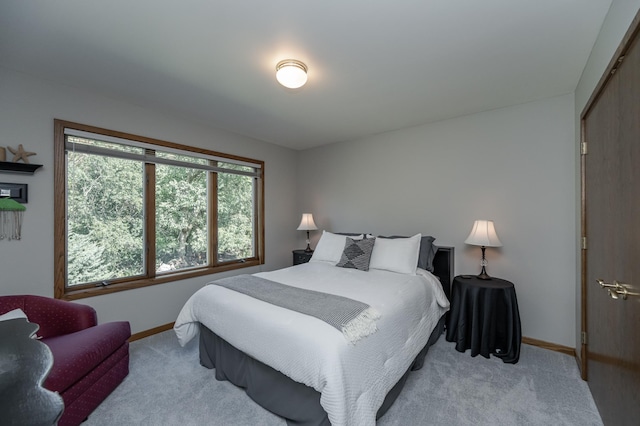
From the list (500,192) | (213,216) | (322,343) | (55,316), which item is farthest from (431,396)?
(213,216)

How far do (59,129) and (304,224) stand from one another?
9.75ft

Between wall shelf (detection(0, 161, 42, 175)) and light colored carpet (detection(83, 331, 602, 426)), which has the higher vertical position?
wall shelf (detection(0, 161, 42, 175))

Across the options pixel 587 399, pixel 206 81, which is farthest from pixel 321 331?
pixel 206 81

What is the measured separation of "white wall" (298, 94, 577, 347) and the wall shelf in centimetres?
348

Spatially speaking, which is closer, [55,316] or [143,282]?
[55,316]

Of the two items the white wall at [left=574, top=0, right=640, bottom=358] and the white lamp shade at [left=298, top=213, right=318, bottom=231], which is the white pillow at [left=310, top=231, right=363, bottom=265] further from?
the white wall at [left=574, top=0, right=640, bottom=358]

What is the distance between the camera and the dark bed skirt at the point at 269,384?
1.63 metres

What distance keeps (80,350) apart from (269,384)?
4.07 ft

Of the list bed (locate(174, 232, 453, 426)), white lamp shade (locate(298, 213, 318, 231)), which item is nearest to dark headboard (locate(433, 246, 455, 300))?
bed (locate(174, 232, 453, 426))

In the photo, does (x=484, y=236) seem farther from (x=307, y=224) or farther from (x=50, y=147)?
(x=50, y=147)

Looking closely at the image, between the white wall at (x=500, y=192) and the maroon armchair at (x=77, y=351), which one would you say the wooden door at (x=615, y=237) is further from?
the maroon armchair at (x=77, y=351)

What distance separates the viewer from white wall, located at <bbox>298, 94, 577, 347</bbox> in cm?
269

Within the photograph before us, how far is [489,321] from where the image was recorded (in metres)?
2.53

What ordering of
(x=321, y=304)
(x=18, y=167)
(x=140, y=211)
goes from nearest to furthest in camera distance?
(x=321, y=304) → (x=18, y=167) → (x=140, y=211)
